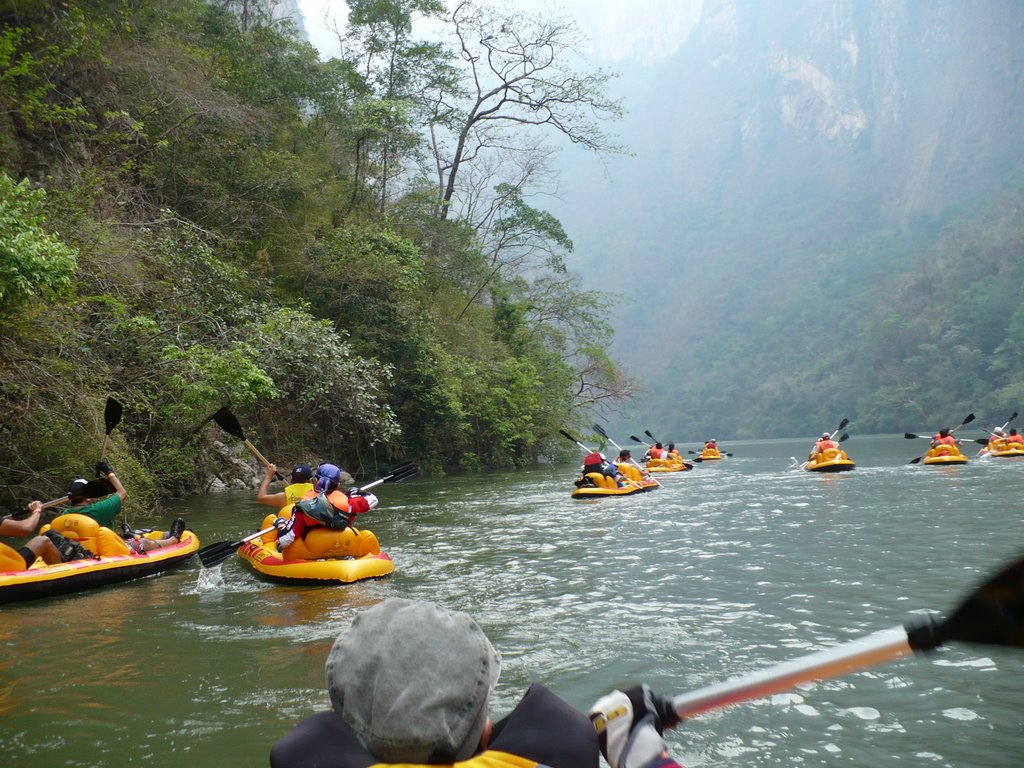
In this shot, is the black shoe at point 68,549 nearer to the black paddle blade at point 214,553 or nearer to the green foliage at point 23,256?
the black paddle blade at point 214,553

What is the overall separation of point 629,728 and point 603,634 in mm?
3745

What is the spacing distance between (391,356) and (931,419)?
41.8 m

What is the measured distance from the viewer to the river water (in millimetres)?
3879

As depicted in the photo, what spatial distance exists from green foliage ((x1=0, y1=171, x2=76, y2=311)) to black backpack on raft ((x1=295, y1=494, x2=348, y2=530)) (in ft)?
10.5

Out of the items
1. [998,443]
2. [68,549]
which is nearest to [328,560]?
[68,549]

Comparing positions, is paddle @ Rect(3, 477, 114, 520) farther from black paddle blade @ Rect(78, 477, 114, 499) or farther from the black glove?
the black glove

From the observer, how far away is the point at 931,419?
51906 mm

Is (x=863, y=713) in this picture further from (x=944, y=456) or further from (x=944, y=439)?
(x=944, y=439)

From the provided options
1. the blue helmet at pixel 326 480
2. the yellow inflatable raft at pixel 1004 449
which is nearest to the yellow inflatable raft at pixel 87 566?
the blue helmet at pixel 326 480

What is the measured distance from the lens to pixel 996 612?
66.2 inches

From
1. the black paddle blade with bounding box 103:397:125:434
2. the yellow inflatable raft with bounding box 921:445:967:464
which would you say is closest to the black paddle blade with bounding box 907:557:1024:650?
the black paddle blade with bounding box 103:397:125:434

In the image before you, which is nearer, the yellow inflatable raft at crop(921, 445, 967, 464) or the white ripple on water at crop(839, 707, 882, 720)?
the white ripple on water at crop(839, 707, 882, 720)

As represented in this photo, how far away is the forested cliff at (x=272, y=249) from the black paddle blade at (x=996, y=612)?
26.7ft

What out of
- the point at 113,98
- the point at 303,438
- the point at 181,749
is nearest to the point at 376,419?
the point at 303,438
